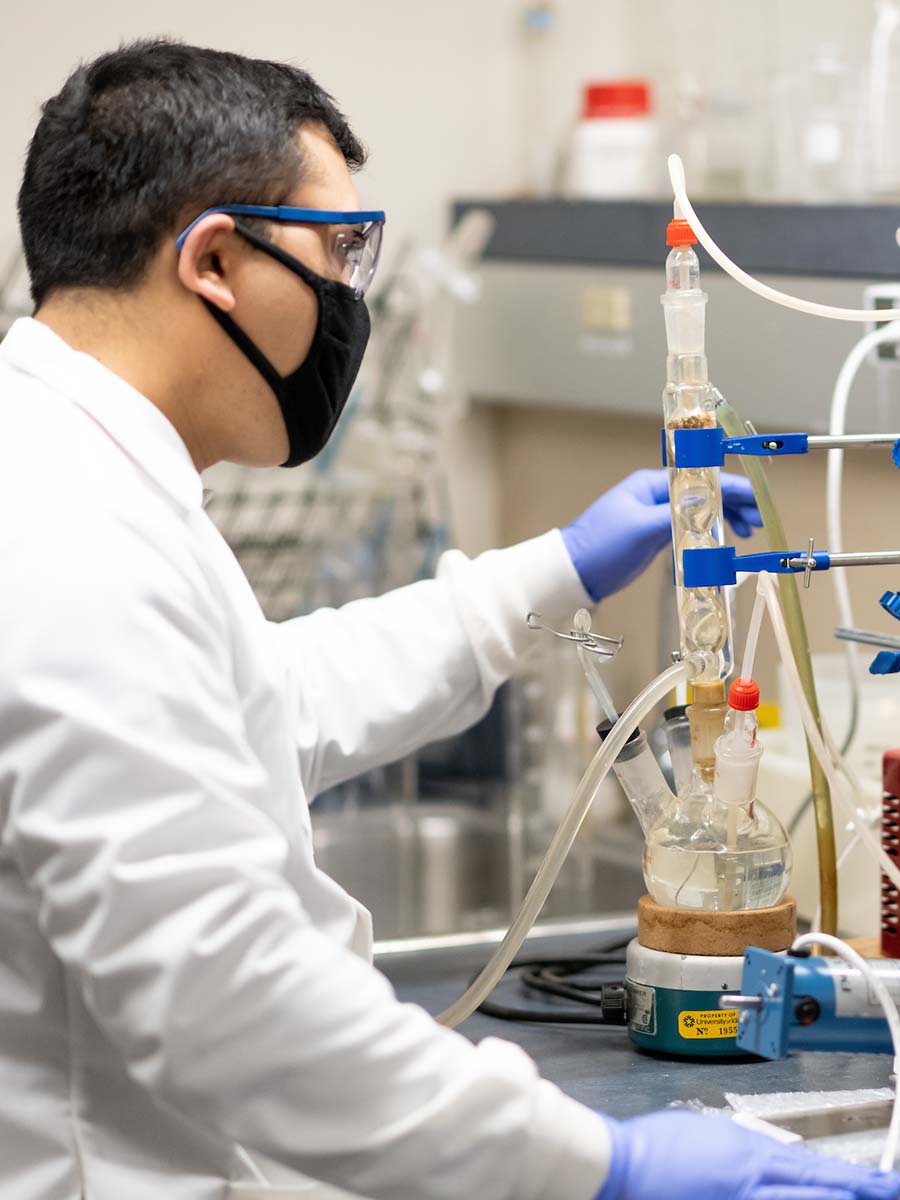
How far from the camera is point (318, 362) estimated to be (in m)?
1.22

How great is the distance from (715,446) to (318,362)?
0.31m

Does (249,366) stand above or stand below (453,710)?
above

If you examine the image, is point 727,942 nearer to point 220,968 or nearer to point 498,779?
point 220,968

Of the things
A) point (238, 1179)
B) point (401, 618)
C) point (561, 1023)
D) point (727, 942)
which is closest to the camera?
point (238, 1179)

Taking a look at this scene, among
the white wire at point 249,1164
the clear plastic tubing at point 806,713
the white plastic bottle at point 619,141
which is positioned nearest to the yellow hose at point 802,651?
the clear plastic tubing at point 806,713

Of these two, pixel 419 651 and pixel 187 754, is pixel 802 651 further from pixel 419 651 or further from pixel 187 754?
pixel 187 754

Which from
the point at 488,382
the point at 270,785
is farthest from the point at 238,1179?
the point at 488,382

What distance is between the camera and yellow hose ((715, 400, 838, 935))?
1.30 meters

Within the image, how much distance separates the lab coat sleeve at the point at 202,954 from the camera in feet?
2.99

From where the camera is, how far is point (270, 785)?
1137 mm

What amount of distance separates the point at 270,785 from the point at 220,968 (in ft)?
0.78

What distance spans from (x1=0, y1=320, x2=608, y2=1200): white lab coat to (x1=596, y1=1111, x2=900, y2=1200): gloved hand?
25mm

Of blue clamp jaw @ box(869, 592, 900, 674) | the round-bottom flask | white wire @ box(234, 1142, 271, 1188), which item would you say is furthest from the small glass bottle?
white wire @ box(234, 1142, 271, 1188)

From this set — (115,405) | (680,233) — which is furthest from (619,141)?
(115,405)
